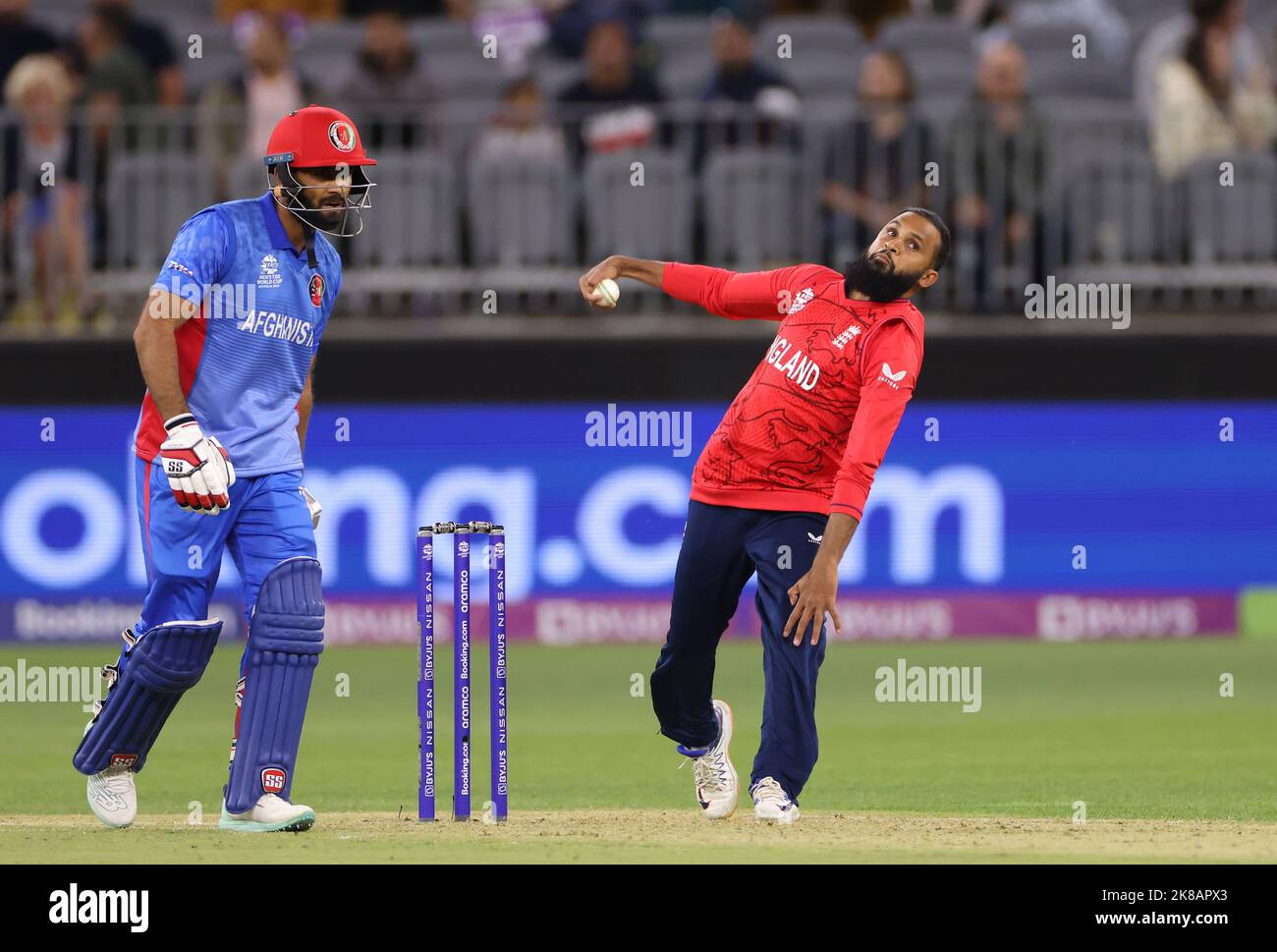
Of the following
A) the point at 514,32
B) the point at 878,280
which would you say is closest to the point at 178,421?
the point at 878,280

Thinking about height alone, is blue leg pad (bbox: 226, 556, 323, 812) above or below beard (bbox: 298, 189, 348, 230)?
below

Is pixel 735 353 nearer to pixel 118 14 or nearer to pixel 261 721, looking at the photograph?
pixel 118 14

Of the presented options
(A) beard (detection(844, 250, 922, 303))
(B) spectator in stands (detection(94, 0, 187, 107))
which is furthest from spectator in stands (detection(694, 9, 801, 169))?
(A) beard (detection(844, 250, 922, 303))

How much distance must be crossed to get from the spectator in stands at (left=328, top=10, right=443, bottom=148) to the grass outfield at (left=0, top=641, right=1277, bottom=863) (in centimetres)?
375

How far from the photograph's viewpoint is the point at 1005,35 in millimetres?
17953

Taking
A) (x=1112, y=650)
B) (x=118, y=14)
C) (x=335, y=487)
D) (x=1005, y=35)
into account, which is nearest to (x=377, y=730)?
(x=335, y=487)

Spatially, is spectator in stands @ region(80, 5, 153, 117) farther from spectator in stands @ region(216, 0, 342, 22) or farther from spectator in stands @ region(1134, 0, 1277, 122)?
spectator in stands @ region(1134, 0, 1277, 122)

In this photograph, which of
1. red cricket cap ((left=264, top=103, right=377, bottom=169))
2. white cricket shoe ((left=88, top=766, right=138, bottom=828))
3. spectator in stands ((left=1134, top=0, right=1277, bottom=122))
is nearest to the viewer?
red cricket cap ((left=264, top=103, right=377, bottom=169))

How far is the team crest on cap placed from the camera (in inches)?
341

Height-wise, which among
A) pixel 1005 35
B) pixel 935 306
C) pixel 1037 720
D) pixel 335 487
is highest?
pixel 1005 35

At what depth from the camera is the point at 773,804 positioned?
8.70 meters

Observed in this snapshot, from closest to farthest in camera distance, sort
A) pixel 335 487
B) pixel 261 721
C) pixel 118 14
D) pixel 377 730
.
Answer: pixel 261 721 → pixel 377 730 → pixel 335 487 → pixel 118 14

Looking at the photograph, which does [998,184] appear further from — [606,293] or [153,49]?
[606,293]

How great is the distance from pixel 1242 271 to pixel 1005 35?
9.61 feet
